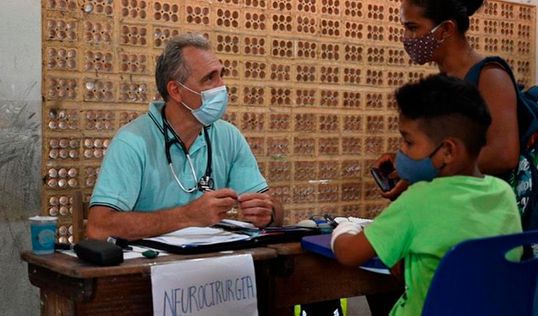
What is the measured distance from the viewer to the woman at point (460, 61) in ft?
6.93

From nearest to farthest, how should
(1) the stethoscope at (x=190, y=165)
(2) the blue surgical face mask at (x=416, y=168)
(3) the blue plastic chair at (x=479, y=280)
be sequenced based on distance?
(3) the blue plastic chair at (x=479, y=280), (2) the blue surgical face mask at (x=416, y=168), (1) the stethoscope at (x=190, y=165)

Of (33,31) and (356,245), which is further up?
(33,31)

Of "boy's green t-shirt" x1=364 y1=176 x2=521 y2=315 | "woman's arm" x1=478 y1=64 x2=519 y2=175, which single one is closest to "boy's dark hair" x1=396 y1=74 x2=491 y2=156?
"boy's green t-shirt" x1=364 y1=176 x2=521 y2=315

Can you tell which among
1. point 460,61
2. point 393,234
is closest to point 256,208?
point 460,61

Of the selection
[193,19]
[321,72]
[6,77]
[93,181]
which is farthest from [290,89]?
[6,77]

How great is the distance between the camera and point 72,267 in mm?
1858

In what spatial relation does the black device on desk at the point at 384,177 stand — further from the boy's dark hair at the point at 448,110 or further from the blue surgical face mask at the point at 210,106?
the blue surgical face mask at the point at 210,106

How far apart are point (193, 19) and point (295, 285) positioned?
172 cm

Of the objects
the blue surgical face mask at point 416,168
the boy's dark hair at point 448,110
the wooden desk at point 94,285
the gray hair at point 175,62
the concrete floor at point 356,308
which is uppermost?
the gray hair at point 175,62

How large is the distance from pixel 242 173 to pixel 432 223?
141cm

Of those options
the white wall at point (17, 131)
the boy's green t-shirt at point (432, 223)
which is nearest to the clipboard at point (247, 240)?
the boy's green t-shirt at point (432, 223)

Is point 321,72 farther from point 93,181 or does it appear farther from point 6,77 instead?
point 6,77

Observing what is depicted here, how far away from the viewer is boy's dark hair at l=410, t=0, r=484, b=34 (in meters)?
2.36

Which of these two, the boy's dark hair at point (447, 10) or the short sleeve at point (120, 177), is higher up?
the boy's dark hair at point (447, 10)
